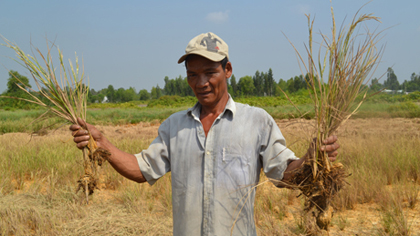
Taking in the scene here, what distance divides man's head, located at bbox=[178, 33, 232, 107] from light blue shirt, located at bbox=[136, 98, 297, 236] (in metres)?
0.11

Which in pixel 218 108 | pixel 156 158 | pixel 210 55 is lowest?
pixel 156 158

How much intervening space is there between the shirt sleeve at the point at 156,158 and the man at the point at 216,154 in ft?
0.22

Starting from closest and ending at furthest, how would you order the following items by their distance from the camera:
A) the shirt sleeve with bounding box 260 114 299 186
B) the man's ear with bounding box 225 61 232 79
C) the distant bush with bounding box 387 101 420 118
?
the shirt sleeve with bounding box 260 114 299 186 → the man's ear with bounding box 225 61 232 79 → the distant bush with bounding box 387 101 420 118

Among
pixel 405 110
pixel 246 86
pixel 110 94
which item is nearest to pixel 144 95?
pixel 110 94

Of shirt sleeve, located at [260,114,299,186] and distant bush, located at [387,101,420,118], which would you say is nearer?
shirt sleeve, located at [260,114,299,186]

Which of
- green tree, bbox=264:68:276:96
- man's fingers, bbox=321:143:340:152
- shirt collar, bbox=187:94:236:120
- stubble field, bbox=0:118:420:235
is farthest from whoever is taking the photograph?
green tree, bbox=264:68:276:96

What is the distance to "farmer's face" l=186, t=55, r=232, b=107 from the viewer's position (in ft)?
5.19

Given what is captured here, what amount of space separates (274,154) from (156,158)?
25.0 inches

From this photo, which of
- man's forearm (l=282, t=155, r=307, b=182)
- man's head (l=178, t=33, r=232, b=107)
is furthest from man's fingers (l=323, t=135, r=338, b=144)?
man's head (l=178, t=33, r=232, b=107)

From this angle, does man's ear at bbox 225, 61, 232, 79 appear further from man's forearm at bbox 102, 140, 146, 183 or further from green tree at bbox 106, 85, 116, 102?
green tree at bbox 106, 85, 116, 102

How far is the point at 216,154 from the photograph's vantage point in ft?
5.05

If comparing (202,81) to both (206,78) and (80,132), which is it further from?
(80,132)

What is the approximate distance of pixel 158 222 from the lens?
2.88 m

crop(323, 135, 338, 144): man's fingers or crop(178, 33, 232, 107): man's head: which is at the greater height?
crop(178, 33, 232, 107): man's head
